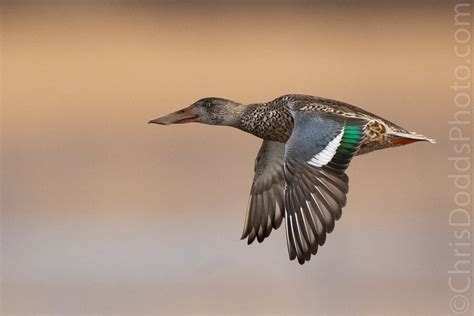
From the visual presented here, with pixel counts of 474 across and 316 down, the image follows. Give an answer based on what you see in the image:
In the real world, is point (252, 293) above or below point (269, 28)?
below

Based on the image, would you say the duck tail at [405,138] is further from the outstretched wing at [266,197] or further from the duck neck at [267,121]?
the outstretched wing at [266,197]

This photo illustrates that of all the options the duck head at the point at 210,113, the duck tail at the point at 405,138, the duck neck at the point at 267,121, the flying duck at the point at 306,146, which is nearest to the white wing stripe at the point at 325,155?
the flying duck at the point at 306,146

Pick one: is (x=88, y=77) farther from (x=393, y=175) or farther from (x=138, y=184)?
A: (x=393, y=175)

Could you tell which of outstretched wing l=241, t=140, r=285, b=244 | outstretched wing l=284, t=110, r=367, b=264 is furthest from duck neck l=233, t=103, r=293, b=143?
outstretched wing l=284, t=110, r=367, b=264

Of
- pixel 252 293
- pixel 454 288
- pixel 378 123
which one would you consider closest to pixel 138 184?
pixel 252 293

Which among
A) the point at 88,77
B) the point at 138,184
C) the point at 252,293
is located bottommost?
the point at 252,293

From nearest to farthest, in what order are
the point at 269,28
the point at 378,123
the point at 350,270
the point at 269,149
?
the point at 378,123 < the point at 269,149 < the point at 350,270 < the point at 269,28
